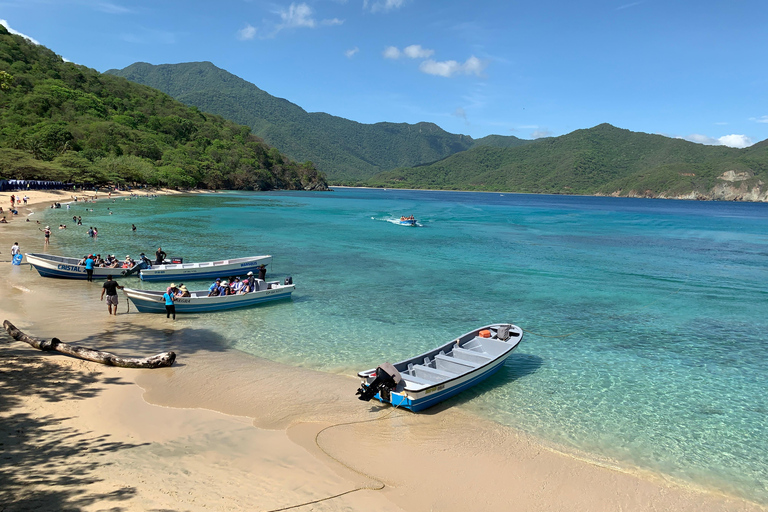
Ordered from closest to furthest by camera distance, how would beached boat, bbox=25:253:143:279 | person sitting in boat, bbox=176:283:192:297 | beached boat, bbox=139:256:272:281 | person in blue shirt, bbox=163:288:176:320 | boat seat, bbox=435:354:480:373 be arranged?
1. boat seat, bbox=435:354:480:373
2. person in blue shirt, bbox=163:288:176:320
3. person sitting in boat, bbox=176:283:192:297
4. beached boat, bbox=25:253:143:279
5. beached boat, bbox=139:256:272:281

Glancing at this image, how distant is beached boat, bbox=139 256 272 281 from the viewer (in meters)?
24.3

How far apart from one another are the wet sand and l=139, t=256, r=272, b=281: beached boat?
447 inches

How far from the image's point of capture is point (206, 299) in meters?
18.8

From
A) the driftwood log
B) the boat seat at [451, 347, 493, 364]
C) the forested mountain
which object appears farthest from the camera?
the forested mountain

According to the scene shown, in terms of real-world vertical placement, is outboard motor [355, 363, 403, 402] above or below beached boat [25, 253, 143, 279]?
below

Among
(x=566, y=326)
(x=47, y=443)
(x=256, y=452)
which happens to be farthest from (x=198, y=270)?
(x=566, y=326)

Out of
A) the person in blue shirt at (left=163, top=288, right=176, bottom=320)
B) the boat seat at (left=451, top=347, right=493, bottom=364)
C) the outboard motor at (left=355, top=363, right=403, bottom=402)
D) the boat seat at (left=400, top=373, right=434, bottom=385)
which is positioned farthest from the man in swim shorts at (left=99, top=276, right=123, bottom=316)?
the boat seat at (left=451, top=347, right=493, bottom=364)

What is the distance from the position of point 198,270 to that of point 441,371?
17723 mm

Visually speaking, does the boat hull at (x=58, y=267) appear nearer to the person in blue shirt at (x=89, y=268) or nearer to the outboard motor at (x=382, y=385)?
the person in blue shirt at (x=89, y=268)

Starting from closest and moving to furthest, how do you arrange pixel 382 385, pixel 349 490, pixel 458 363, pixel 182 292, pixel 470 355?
pixel 349 490, pixel 382 385, pixel 458 363, pixel 470 355, pixel 182 292

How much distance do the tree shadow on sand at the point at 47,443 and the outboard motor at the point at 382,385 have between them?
488cm

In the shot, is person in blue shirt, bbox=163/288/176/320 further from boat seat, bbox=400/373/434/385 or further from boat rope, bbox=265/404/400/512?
boat seat, bbox=400/373/434/385

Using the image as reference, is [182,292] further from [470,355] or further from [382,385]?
[470,355]

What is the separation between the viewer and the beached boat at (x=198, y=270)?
24.3m
